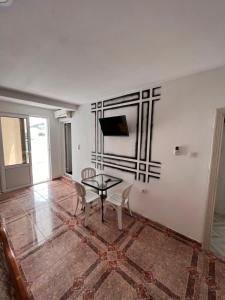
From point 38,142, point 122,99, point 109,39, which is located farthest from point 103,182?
point 38,142

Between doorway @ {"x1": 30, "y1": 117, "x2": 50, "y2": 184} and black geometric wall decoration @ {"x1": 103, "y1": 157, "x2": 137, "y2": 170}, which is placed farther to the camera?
doorway @ {"x1": 30, "y1": 117, "x2": 50, "y2": 184}

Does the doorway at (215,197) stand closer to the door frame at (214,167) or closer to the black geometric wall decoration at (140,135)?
the door frame at (214,167)

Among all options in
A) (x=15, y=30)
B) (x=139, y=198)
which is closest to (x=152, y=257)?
(x=139, y=198)

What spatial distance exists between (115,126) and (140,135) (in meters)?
0.55

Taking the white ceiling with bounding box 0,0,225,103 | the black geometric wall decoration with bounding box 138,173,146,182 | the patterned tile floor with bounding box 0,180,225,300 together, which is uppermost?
the white ceiling with bounding box 0,0,225,103

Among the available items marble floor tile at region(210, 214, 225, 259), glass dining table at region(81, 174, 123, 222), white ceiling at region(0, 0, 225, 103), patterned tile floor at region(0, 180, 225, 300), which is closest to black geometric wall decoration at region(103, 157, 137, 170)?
glass dining table at region(81, 174, 123, 222)

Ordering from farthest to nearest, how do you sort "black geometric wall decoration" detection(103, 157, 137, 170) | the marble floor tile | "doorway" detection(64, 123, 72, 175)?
"doorway" detection(64, 123, 72, 175), "black geometric wall decoration" detection(103, 157, 137, 170), the marble floor tile

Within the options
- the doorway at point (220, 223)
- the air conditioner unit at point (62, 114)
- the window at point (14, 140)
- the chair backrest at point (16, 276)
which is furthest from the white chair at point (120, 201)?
the window at point (14, 140)

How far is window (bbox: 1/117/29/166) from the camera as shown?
345 cm

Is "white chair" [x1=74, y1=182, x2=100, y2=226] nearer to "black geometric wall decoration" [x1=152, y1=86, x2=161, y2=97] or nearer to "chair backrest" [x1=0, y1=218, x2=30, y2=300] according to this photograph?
"chair backrest" [x1=0, y1=218, x2=30, y2=300]

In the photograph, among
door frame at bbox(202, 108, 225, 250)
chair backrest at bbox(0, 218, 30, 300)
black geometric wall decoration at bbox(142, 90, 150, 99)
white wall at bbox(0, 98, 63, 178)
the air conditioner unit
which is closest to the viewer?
chair backrest at bbox(0, 218, 30, 300)

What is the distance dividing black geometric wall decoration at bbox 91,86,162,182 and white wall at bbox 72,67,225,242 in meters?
0.10

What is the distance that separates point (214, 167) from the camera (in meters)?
1.77

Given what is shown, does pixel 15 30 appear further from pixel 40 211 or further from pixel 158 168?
pixel 40 211
